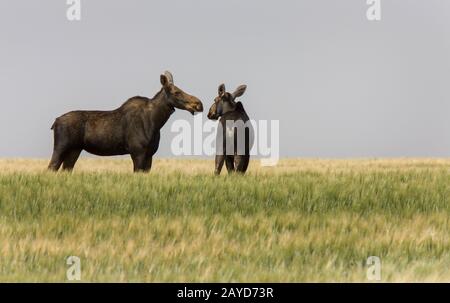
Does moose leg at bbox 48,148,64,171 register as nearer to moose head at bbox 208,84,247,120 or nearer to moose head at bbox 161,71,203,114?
moose head at bbox 161,71,203,114

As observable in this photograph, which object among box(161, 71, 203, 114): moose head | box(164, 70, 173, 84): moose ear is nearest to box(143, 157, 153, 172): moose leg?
box(161, 71, 203, 114): moose head

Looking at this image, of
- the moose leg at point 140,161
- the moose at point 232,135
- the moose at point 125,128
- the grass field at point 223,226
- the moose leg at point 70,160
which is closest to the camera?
the grass field at point 223,226

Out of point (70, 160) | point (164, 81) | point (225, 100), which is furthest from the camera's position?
point (70, 160)

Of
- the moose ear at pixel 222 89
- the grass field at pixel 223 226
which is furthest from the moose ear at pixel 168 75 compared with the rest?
the grass field at pixel 223 226

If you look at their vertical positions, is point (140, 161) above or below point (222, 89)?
below

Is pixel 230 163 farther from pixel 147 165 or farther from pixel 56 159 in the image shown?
pixel 56 159

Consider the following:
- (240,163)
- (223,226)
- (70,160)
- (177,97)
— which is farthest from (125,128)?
(223,226)

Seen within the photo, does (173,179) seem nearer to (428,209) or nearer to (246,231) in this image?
(246,231)

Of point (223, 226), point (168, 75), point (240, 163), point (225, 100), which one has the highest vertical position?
point (168, 75)

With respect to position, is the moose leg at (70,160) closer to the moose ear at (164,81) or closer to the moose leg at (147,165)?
the moose leg at (147,165)

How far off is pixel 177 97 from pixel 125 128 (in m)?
1.05

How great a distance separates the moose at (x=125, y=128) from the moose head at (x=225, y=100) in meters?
0.55

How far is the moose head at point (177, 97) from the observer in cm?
1166

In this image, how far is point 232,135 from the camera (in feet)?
39.1
